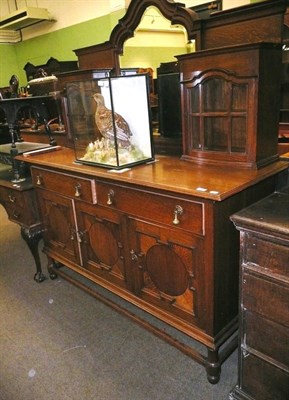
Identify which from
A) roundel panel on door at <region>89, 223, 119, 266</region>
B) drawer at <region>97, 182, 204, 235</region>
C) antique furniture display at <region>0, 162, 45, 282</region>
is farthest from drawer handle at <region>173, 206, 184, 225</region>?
antique furniture display at <region>0, 162, 45, 282</region>

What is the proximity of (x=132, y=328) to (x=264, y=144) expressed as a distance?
48.7 inches

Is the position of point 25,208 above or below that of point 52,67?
below

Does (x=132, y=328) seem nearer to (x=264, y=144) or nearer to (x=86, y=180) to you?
(x=86, y=180)

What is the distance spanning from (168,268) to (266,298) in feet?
1.68

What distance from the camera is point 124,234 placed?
165 cm

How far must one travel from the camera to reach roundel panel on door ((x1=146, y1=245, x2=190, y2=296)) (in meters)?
1.45

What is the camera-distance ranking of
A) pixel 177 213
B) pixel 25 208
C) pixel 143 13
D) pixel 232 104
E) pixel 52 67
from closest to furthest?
pixel 177 213, pixel 232 104, pixel 143 13, pixel 25 208, pixel 52 67

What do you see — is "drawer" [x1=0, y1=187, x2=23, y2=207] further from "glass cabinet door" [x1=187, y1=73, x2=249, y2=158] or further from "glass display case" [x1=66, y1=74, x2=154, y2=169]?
"glass cabinet door" [x1=187, y1=73, x2=249, y2=158]

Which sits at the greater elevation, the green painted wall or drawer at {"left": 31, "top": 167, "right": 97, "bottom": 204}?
the green painted wall

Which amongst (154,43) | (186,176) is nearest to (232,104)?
(186,176)

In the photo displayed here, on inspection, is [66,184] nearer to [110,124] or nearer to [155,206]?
[110,124]

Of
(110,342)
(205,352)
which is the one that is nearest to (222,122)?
(205,352)

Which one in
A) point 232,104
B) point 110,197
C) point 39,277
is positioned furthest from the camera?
point 39,277

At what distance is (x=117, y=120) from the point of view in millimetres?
1644
